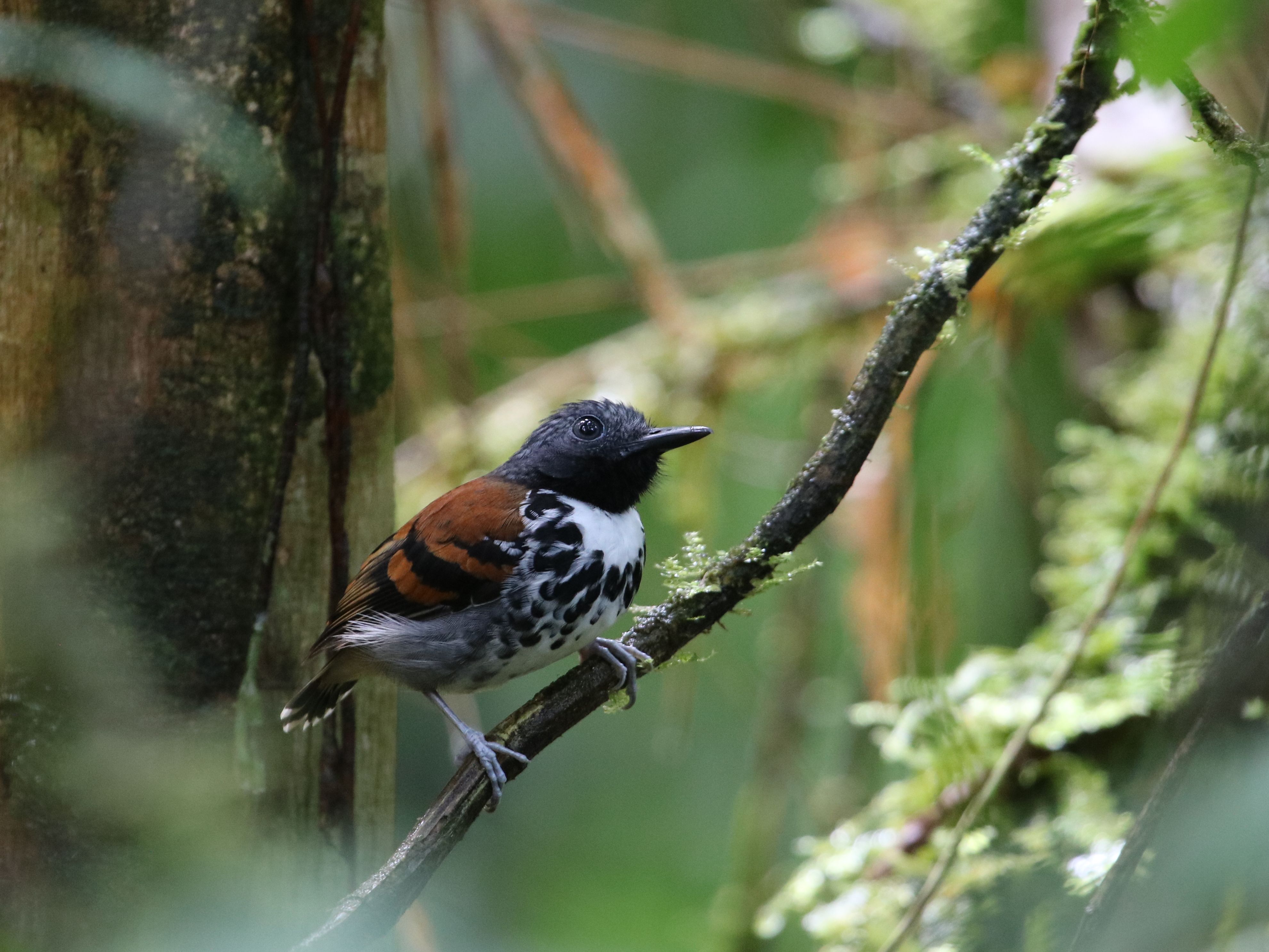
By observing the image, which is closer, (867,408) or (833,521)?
(867,408)

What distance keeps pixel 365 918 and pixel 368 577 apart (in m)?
0.70

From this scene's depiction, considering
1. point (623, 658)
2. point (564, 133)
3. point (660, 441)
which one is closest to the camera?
point (623, 658)

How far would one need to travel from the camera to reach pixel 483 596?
2047mm

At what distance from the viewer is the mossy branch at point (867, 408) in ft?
5.33

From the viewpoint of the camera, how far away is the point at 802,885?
2.50 metres

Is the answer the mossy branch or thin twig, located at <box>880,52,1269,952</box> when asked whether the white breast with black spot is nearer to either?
the mossy branch

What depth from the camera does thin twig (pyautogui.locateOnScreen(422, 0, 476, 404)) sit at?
236cm

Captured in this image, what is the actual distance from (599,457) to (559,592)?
1.32ft

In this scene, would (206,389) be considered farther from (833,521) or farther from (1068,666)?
(833,521)

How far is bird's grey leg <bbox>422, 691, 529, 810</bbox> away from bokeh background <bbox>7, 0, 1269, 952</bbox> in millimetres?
255

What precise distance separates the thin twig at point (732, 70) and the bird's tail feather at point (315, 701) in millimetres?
1996

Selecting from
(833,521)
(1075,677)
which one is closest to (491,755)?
(1075,677)

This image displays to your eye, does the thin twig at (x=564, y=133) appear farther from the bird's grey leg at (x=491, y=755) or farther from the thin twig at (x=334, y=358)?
the bird's grey leg at (x=491, y=755)

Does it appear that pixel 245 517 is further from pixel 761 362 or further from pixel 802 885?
pixel 761 362
